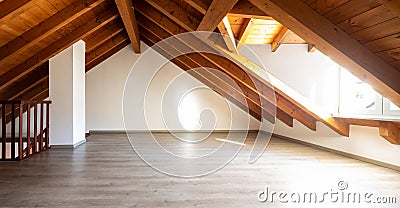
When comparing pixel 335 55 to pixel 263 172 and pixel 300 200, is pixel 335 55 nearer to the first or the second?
pixel 300 200

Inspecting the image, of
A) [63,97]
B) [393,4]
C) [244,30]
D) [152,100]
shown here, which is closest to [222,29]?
[244,30]

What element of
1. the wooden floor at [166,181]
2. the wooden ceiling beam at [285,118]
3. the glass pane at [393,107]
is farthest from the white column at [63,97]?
the glass pane at [393,107]

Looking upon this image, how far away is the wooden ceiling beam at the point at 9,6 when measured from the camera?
293 centimetres

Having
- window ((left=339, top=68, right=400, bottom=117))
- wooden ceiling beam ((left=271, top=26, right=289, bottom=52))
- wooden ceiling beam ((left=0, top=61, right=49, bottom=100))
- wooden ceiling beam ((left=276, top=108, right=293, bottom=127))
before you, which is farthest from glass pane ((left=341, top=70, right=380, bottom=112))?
wooden ceiling beam ((left=0, top=61, right=49, bottom=100))

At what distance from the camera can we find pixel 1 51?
372 centimetres

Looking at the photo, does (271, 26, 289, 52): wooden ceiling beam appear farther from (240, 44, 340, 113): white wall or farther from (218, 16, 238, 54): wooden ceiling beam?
(218, 16, 238, 54): wooden ceiling beam

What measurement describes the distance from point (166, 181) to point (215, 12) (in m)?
1.64

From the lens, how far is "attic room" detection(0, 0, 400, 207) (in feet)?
7.59

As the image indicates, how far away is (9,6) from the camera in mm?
2947

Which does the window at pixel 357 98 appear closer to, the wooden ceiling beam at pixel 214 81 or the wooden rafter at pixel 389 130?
the wooden rafter at pixel 389 130

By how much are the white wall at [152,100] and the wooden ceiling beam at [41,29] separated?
365 centimetres

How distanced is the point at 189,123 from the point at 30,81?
141 inches

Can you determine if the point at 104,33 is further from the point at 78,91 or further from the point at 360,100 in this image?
the point at 360,100

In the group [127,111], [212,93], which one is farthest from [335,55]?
[127,111]
